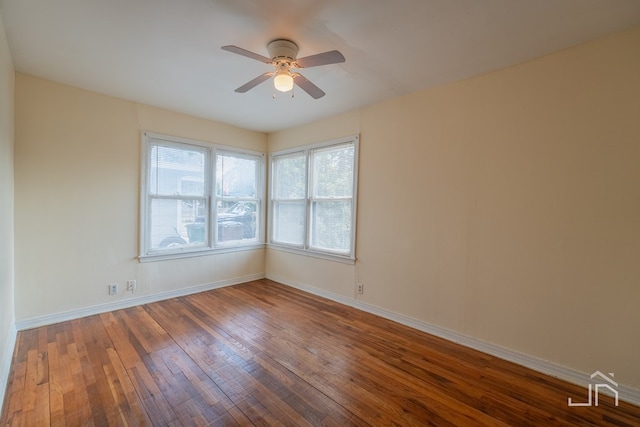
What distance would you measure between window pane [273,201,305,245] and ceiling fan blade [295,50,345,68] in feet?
8.28

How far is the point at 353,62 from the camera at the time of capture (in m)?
2.43

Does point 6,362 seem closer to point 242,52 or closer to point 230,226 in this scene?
point 230,226

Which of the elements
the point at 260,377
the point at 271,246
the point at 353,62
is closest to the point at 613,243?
the point at 353,62

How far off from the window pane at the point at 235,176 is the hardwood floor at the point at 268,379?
207cm

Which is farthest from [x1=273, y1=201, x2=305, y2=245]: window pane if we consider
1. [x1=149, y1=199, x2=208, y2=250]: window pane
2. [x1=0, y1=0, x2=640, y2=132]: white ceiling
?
[x1=0, y1=0, x2=640, y2=132]: white ceiling

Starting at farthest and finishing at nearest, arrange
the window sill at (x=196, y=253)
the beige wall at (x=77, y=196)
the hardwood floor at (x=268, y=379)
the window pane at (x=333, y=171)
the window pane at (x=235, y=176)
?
1. the window pane at (x=235, y=176)
2. the window pane at (x=333, y=171)
3. the window sill at (x=196, y=253)
4. the beige wall at (x=77, y=196)
5. the hardwood floor at (x=268, y=379)

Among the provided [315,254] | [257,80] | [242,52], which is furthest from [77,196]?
[315,254]

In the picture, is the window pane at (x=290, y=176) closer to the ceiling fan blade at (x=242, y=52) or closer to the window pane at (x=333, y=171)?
the window pane at (x=333, y=171)

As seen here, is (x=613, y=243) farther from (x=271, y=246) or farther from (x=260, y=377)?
(x=271, y=246)

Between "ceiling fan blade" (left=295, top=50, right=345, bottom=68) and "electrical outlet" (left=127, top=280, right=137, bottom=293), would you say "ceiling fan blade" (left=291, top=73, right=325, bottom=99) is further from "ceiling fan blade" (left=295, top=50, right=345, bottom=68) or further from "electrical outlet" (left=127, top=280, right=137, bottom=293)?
"electrical outlet" (left=127, top=280, right=137, bottom=293)

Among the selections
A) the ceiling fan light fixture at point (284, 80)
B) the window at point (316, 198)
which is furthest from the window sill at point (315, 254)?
the ceiling fan light fixture at point (284, 80)

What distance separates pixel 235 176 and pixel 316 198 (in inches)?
56.2

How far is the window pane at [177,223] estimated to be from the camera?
374cm

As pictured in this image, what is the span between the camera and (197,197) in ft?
13.4
